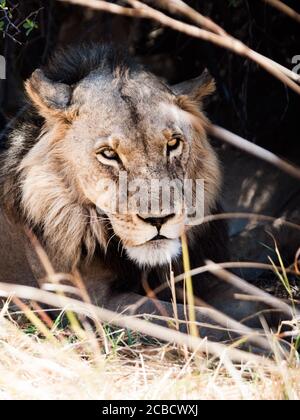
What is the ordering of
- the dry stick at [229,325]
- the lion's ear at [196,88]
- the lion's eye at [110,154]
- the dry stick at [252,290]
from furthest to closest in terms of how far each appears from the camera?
the lion's ear at [196,88]
the lion's eye at [110,154]
the dry stick at [229,325]
the dry stick at [252,290]

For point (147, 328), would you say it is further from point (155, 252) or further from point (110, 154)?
point (110, 154)

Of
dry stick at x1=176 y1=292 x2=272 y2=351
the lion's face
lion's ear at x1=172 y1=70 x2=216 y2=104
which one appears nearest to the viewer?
dry stick at x1=176 y1=292 x2=272 y2=351

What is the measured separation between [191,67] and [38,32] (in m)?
1.63

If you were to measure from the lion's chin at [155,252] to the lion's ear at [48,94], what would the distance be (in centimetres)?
104

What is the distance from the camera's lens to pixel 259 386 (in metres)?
3.91

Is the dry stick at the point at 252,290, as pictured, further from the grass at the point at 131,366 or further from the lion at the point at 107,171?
the lion at the point at 107,171

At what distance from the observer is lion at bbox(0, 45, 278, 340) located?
5.05 metres

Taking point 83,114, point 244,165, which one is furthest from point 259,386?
point 244,165

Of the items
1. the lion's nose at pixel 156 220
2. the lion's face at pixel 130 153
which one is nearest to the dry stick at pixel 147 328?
the lion's face at pixel 130 153

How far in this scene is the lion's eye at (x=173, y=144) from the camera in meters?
5.15

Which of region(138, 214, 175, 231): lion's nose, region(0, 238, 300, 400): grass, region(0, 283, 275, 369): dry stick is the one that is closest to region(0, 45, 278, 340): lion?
region(138, 214, 175, 231): lion's nose

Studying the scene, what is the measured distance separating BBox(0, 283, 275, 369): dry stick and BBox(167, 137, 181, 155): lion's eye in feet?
3.58

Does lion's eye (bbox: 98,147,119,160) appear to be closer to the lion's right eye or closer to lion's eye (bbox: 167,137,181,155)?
the lion's right eye

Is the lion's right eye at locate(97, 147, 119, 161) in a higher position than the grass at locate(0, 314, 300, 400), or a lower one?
higher
